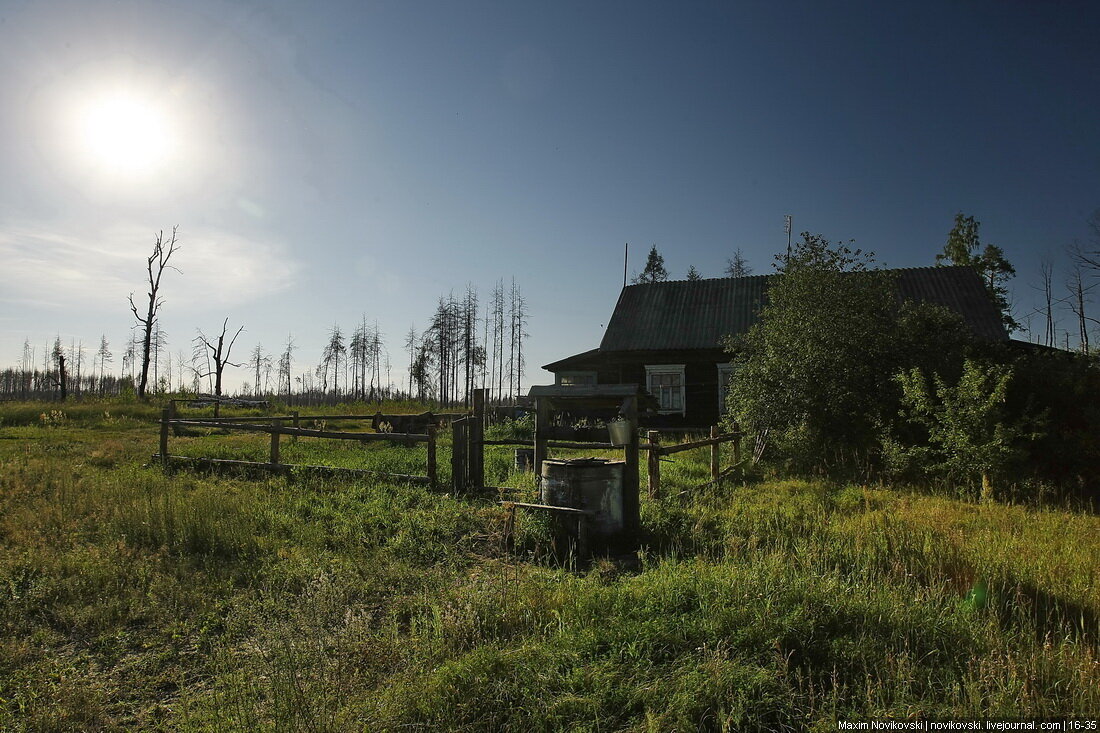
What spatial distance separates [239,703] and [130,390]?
112 ft

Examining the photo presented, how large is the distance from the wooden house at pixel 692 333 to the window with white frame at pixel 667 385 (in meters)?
0.03

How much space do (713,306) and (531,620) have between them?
1925 cm

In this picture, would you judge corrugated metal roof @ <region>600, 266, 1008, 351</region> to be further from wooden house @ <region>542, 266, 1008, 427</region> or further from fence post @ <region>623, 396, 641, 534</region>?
fence post @ <region>623, 396, 641, 534</region>

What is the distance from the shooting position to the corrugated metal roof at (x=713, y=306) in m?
19.3

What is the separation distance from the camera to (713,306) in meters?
22.0

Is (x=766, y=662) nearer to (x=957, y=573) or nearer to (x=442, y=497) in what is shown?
(x=957, y=573)

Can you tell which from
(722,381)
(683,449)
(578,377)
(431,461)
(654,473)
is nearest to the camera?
(654,473)

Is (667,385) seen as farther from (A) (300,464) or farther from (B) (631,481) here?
(B) (631,481)

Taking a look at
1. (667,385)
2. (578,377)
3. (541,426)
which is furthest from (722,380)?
(541,426)

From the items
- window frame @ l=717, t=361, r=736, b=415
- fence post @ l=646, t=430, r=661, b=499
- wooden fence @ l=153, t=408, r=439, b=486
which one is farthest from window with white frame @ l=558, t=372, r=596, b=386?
fence post @ l=646, t=430, r=661, b=499

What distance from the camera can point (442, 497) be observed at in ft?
27.8

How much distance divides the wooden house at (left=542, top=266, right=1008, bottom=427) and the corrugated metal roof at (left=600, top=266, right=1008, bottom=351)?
0.03 metres

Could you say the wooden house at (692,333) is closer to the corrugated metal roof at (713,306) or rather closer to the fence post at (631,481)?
the corrugated metal roof at (713,306)

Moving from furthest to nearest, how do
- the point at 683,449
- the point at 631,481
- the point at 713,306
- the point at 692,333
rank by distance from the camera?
the point at 713,306, the point at 692,333, the point at 683,449, the point at 631,481
